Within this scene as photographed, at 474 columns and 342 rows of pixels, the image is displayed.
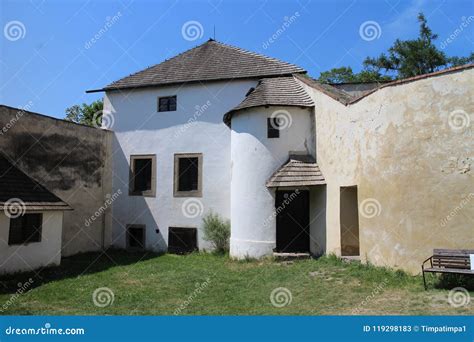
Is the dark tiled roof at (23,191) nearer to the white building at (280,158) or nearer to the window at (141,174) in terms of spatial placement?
the window at (141,174)

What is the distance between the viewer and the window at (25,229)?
11.5 meters

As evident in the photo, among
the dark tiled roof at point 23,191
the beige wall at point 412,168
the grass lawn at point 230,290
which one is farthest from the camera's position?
the dark tiled roof at point 23,191

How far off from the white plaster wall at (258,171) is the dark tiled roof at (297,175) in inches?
13.6

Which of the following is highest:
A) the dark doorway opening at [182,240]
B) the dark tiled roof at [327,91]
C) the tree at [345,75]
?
the tree at [345,75]

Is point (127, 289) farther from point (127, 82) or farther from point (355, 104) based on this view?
point (127, 82)

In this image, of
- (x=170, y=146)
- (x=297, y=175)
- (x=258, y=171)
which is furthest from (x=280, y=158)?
(x=170, y=146)

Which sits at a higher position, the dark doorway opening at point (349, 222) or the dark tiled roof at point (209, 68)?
the dark tiled roof at point (209, 68)

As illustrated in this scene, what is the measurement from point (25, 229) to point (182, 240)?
6.75 meters

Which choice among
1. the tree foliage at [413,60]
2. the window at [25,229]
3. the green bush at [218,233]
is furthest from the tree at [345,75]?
the window at [25,229]

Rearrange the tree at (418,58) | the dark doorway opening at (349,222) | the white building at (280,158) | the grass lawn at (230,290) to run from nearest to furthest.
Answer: the grass lawn at (230,290) < the white building at (280,158) < the dark doorway opening at (349,222) < the tree at (418,58)

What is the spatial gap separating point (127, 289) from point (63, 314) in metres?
2.38

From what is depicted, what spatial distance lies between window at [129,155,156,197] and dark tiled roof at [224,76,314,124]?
15.9 feet

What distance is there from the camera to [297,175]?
1297 cm

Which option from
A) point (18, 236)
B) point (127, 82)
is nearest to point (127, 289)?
point (18, 236)
